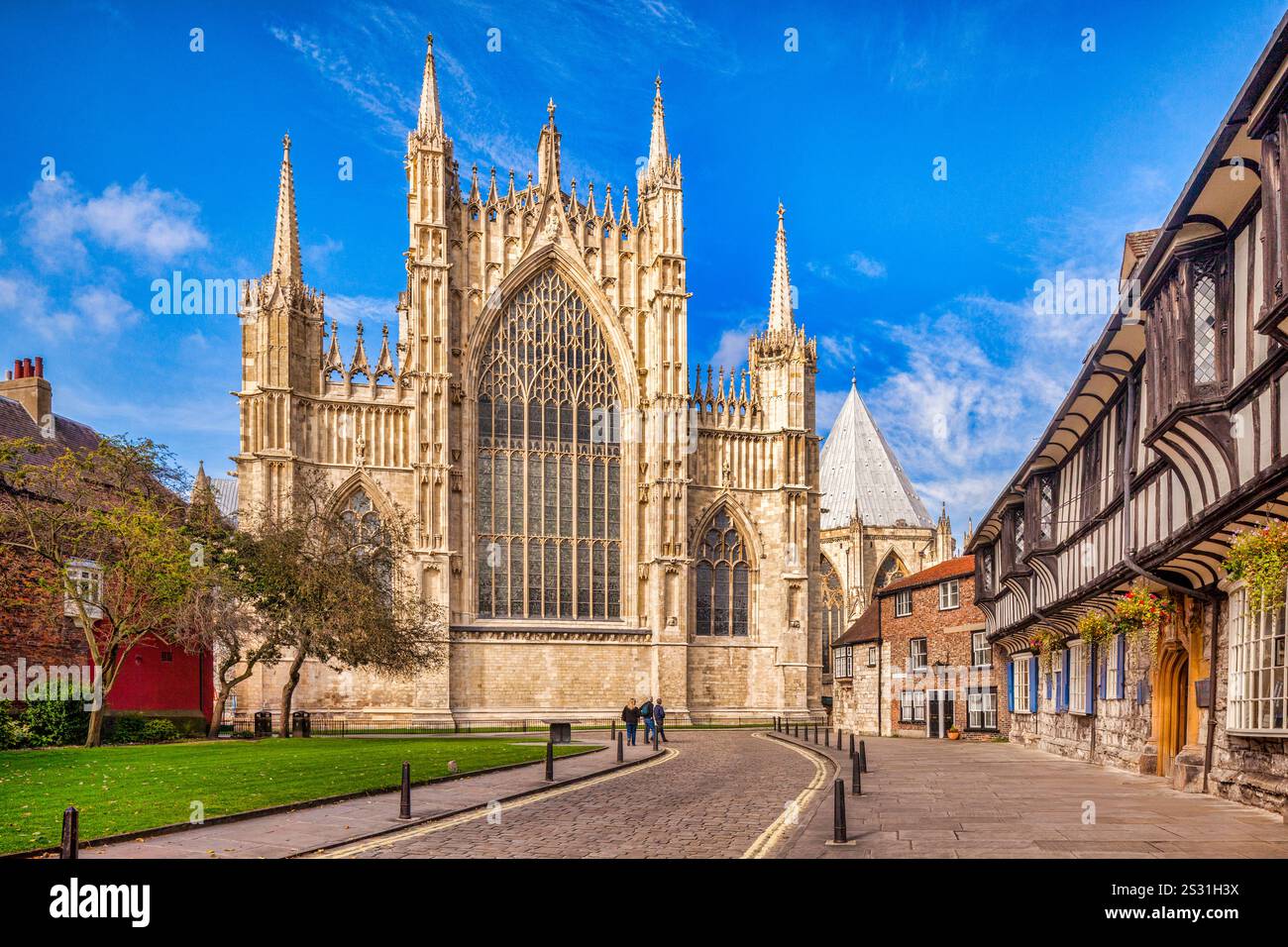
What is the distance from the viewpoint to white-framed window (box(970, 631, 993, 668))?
3869 cm

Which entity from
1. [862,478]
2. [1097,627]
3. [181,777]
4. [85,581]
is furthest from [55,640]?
[862,478]

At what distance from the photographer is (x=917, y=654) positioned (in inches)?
1708

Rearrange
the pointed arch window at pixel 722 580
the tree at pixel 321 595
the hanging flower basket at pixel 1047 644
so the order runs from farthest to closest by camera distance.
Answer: the pointed arch window at pixel 722 580
the tree at pixel 321 595
the hanging flower basket at pixel 1047 644

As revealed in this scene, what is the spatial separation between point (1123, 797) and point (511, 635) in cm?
3662

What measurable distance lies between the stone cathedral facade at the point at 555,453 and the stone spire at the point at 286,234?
0.34 ft

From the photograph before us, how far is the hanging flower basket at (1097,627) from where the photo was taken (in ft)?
72.1

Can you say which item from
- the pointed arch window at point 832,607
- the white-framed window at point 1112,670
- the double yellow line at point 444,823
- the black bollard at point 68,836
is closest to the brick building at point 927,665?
the white-framed window at point 1112,670

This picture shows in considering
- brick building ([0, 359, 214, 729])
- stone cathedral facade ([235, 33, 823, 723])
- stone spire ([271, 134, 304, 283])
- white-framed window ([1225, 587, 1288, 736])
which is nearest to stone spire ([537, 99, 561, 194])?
stone cathedral facade ([235, 33, 823, 723])

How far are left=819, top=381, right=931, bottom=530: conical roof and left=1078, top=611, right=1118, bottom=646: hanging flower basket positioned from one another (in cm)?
6585

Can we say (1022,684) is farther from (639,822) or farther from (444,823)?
(444,823)

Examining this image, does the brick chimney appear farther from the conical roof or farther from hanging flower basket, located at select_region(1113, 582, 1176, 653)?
the conical roof

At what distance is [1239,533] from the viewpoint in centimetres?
1362

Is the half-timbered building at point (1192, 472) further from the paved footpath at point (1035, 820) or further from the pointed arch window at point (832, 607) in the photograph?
the pointed arch window at point (832, 607)
